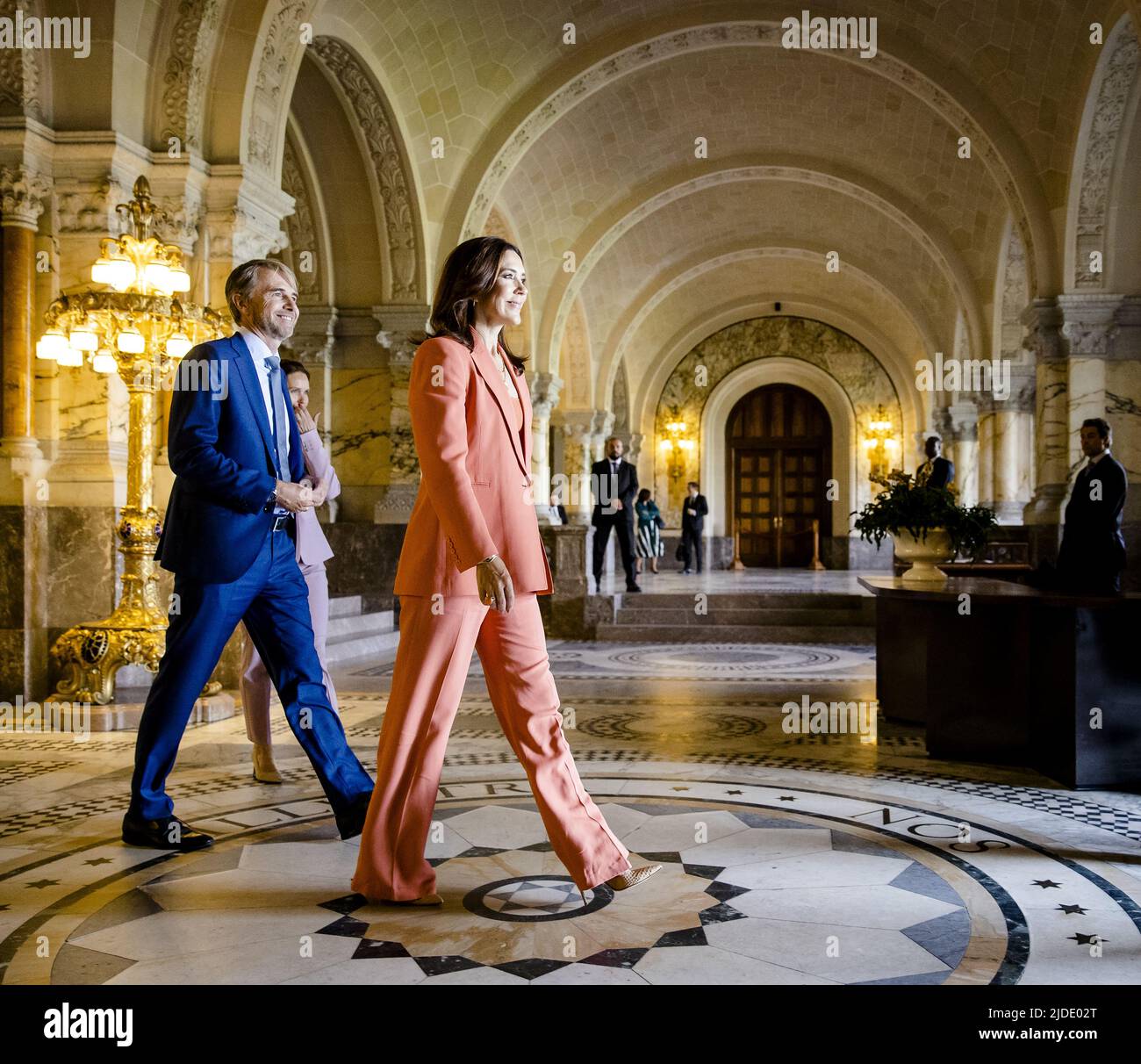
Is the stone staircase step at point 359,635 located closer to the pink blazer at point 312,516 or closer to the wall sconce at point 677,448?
the pink blazer at point 312,516

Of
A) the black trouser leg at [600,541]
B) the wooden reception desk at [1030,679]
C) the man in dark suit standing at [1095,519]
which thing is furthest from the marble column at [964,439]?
the wooden reception desk at [1030,679]

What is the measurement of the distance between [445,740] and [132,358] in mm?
4070

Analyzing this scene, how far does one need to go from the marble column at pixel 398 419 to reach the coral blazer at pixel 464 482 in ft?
27.8

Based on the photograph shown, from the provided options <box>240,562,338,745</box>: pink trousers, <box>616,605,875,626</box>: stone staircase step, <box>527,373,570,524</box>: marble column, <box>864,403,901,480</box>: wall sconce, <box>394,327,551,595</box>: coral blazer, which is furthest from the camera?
<box>864,403,901,480</box>: wall sconce

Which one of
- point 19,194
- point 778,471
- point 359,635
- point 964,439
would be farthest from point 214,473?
point 778,471

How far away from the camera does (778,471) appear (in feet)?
82.1

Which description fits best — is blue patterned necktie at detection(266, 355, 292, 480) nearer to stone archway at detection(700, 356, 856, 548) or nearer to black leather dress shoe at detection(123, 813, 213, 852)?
black leather dress shoe at detection(123, 813, 213, 852)

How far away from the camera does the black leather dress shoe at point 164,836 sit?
10.7 ft

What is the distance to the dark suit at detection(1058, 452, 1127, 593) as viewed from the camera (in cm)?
602

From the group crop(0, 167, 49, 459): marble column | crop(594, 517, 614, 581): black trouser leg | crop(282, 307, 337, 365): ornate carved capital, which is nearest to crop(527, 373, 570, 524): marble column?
crop(594, 517, 614, 581): black trouser leg

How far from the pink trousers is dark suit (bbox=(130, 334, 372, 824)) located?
0.68 m

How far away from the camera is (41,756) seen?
4.91 meters

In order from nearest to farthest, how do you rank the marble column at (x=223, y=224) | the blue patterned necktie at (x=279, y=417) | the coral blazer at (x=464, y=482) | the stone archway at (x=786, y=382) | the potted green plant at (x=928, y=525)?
the coral blazer at (x=464, y=482) < the blue patterned necktie at (x=279, y=417) < the potted green plant at (x=928, y=525) < the marble column at (x=223, y=224) < the stone archway at (x=786, y=382)

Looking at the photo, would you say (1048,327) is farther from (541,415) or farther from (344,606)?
(541,415)
